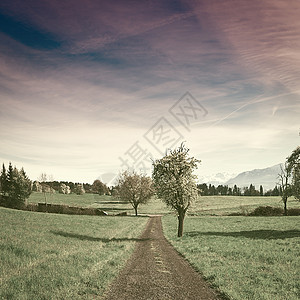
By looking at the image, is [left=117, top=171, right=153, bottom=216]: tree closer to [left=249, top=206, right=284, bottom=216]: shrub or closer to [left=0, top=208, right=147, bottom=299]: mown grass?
[left=249, top=206, right=284, bottom=216]: shrub

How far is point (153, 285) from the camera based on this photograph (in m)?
12.0

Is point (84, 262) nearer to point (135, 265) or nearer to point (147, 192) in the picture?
point (135, 265)

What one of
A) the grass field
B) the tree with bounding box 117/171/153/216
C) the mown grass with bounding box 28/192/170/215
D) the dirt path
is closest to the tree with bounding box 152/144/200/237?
the dirt path

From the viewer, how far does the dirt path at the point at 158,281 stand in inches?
423

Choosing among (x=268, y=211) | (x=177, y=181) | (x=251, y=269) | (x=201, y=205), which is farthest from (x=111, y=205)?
(x=251, y=269)

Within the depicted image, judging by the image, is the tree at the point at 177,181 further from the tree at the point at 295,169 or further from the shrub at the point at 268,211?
the shrub at the point at 268,211

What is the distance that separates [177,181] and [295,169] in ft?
57.8

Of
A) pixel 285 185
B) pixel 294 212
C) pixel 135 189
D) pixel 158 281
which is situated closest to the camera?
pixel 158 281

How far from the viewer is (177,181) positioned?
30.9 m

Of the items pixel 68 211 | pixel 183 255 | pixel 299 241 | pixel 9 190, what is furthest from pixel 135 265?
pixel 9 190

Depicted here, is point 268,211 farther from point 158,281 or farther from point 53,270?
point 53,270

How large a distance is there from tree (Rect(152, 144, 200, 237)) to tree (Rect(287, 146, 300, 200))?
559 inches

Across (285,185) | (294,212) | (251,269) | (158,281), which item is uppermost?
(285,185)

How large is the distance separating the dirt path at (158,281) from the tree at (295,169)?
23.2 m
